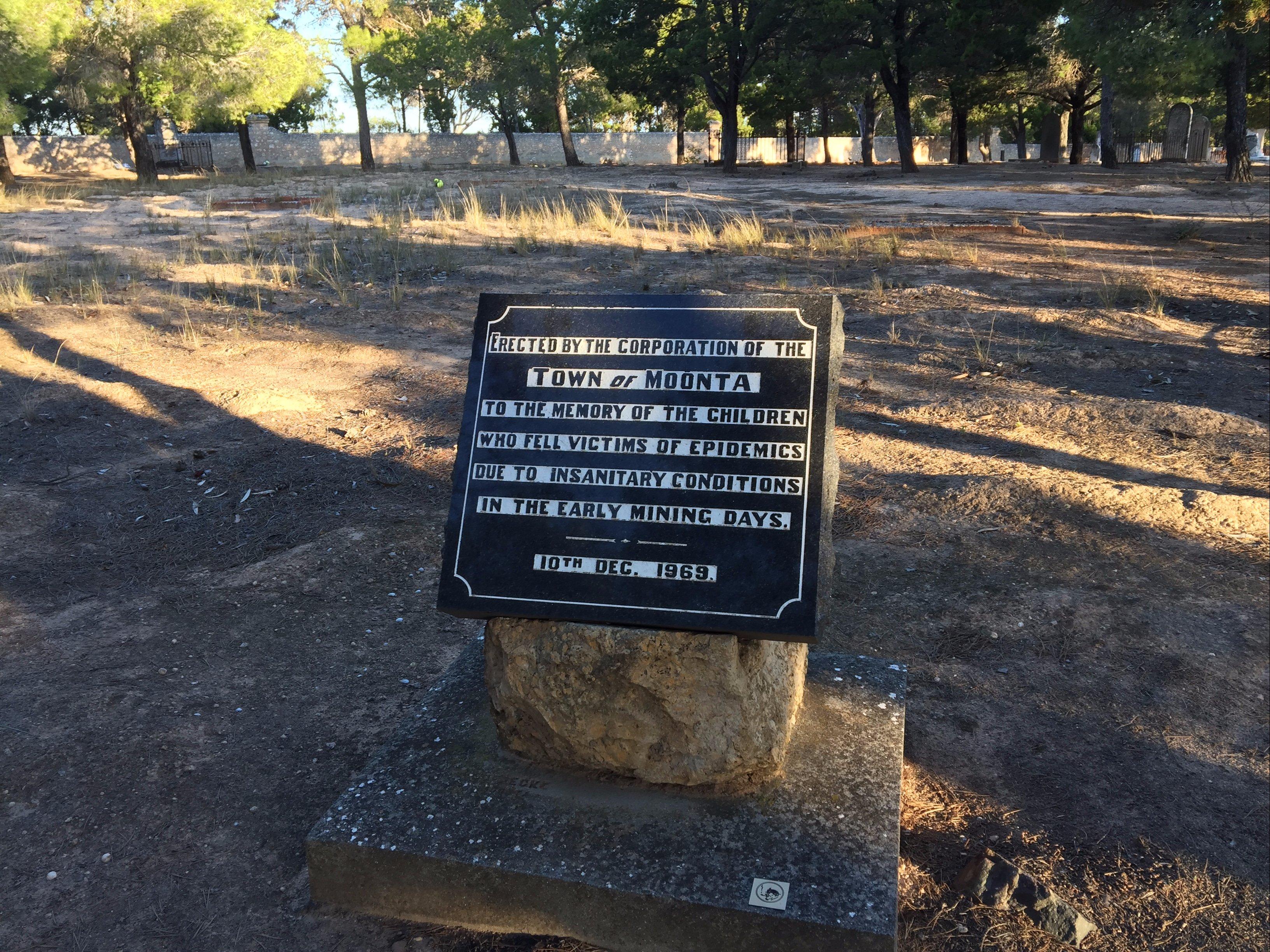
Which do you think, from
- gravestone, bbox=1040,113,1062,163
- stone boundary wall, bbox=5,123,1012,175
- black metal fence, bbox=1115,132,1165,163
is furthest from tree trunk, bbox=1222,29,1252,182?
black metal fence, bbox=1115,132,1165,163

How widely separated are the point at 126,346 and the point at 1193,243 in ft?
40.0

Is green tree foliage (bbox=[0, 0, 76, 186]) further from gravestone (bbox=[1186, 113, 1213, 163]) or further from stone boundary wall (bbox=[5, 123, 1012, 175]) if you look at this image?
gravestone (bbox=[1186, 113, 1213, 163])

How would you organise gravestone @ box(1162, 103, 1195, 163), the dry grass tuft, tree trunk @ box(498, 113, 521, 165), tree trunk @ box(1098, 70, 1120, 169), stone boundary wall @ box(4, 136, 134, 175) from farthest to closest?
tree trunk @ box(498, 113, 521, 165), stone boundary wall @ box(4, 136, 134, 175), gravestone @ box(1162, 103, 1195, 163), tree trunk @ box(1098, 70, 1120, 169), the dry grass tuft

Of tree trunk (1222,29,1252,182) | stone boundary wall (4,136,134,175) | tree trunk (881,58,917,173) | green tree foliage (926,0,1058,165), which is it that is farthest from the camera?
stone boundary wall (4,136,134,175)

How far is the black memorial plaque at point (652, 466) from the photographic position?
2.59 meters

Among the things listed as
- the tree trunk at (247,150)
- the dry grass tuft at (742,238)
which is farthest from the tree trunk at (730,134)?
the tree trunk at (247,150)

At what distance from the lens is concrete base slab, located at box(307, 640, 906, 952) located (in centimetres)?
240

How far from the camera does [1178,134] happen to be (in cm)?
3734

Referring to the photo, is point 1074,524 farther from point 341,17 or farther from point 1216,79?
point 341,17

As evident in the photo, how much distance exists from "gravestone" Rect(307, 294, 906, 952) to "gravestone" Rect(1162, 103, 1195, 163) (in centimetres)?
4038

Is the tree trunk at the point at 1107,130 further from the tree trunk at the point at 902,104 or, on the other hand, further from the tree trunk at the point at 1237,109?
the tree trunk at the point at 1237,109

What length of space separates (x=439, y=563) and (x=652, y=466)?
248 centimetres

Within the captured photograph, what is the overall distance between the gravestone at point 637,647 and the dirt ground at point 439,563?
0.82ft

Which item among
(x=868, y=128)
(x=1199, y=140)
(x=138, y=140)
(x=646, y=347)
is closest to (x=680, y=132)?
(x=868, y=128)
